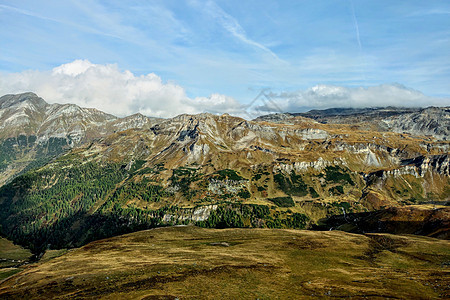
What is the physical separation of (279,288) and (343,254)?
5496 cm

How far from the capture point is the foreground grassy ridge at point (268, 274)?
193ft

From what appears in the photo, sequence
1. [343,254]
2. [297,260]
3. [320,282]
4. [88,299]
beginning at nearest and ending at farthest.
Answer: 1. [88,299]
2. [320,282]
3. [297,260]
4. [343,254]

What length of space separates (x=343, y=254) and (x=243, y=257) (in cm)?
4261

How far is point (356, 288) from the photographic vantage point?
60219mm

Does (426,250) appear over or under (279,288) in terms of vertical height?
under

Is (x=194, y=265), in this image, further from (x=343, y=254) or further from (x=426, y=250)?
(x=426, y=250)

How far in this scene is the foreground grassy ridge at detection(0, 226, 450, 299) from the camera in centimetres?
5881

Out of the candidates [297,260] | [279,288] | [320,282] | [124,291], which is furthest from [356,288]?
[124,291]

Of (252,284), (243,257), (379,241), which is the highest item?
(252,284)

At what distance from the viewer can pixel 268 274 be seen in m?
73.9

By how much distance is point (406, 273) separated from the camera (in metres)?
74.1

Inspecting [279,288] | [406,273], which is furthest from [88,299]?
[406,273]

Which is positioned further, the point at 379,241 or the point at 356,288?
the point at 379,241

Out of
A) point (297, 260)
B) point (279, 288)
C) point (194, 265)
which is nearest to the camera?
point (279, 288)
